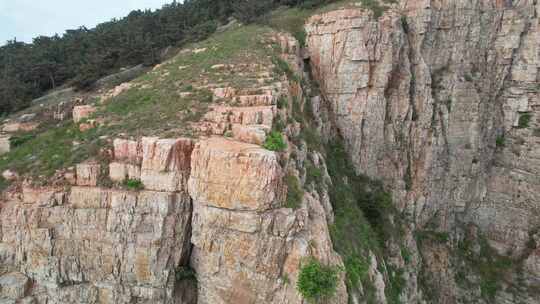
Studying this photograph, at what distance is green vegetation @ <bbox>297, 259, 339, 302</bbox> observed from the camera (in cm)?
1024

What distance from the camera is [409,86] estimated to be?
2606 centimetres

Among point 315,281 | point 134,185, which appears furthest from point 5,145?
point 315,281

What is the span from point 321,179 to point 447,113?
18683 millimetres

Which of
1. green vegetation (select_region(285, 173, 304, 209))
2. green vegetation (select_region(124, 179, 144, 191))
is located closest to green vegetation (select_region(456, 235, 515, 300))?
green vegetation (select_region(285, 173, 304, 209))

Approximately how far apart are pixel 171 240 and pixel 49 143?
9563 millimetres

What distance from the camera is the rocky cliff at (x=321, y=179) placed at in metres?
11.1

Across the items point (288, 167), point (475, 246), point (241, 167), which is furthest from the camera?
point (475, 246)

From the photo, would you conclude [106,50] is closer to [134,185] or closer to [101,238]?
[134,185]

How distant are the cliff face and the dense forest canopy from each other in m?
8.35

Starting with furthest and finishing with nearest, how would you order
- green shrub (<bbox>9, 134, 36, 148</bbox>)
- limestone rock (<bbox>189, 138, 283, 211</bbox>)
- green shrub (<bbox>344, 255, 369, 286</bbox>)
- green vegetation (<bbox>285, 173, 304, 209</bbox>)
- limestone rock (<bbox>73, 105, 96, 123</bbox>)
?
→ 1. green shrub (<bbox>9, 134, 36, 148</bbox>)
2. limestone rock (<bbox>73, 105, 96, 123</bbox>)
3. green shrub (<bbox>344, 255, 369, 286</bbox>)
4. green vegetation (<bbox>285, 173, 304, 209</bbox>)
5. limestone rock (<bbox>189, 138, 283, 211</bbox>)

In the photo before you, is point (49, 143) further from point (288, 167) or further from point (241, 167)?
point (288, 167)

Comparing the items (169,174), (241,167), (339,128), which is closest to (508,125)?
(339,128)

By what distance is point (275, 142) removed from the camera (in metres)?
12.0

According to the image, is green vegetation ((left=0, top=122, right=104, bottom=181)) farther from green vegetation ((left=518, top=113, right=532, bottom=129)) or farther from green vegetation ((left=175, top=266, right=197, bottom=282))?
green vegetation ((left=518, top=113, right=532, bottom=129))
